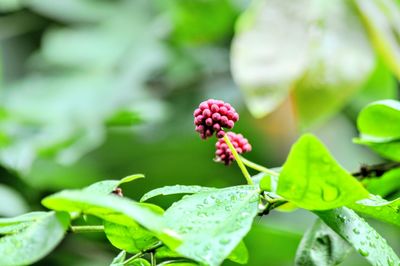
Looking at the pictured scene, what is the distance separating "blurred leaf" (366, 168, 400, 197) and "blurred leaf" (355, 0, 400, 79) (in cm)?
30

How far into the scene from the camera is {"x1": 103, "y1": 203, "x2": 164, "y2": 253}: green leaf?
0.37 metres

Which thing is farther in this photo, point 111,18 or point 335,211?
point 111,18

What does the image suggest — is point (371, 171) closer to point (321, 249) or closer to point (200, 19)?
point (321, 249)

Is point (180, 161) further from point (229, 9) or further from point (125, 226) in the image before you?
point (125, 226)

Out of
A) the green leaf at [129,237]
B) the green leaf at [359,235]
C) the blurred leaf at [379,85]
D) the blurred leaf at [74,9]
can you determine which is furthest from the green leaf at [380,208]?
the blurred leaf at [74,9]

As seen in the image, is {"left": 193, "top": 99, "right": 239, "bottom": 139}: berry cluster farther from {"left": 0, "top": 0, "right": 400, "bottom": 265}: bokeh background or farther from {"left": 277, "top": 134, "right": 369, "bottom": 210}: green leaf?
{"left": 0, "top": 0, "right": 400, "bottom": 265}: bokeh background

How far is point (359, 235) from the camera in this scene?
14.7 inches

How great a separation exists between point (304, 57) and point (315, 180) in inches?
19.7

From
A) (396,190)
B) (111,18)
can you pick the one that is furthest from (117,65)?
(396,190)

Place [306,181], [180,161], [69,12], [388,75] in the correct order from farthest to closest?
[69,12] < [180,161] < [388,75] < [306,181]

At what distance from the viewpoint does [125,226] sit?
14.7 inches

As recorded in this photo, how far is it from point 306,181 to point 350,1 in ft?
1.87

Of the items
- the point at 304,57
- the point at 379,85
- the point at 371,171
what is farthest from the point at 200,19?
the point at 371,171

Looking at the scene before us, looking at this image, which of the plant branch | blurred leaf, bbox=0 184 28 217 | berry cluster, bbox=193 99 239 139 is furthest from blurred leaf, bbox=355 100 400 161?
blurred leaf, bbox=0 184 28 217
